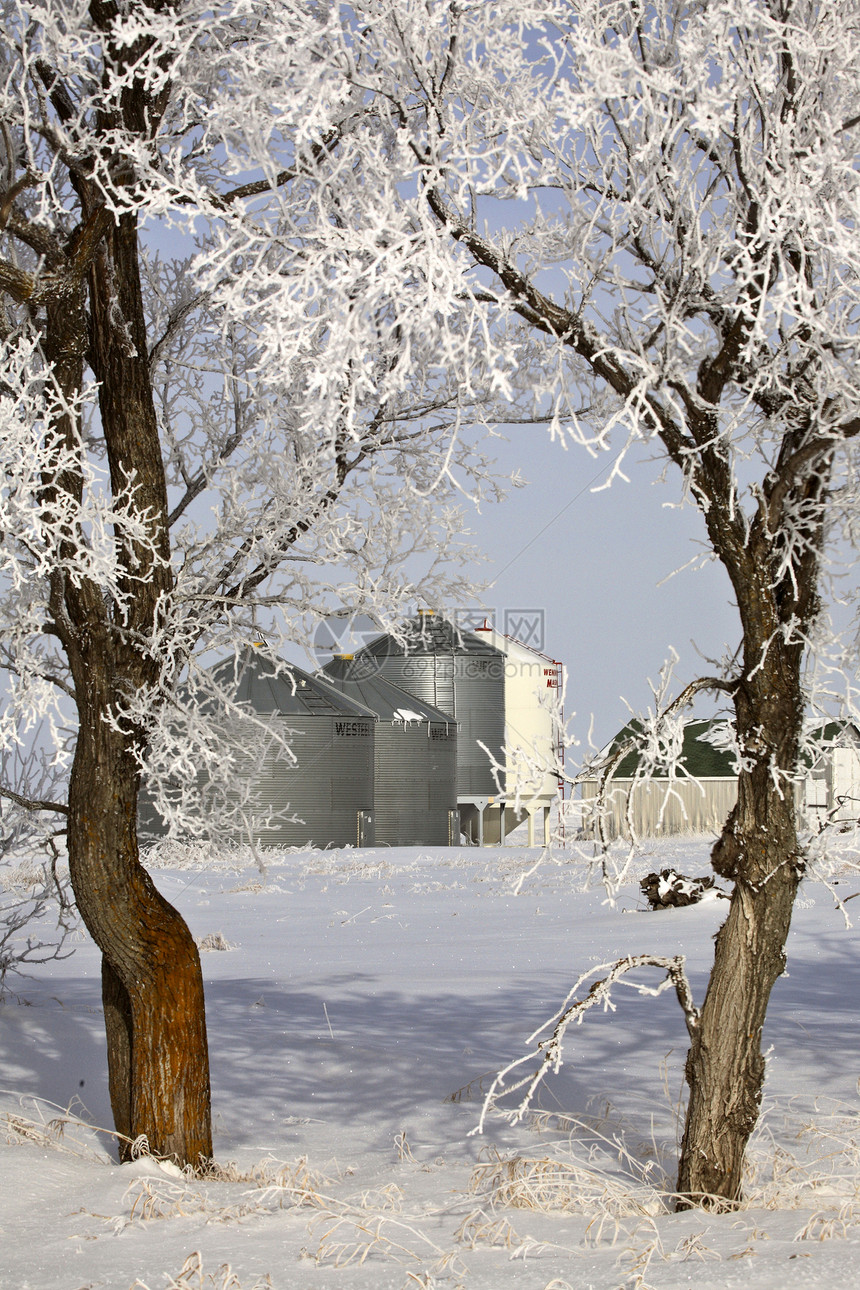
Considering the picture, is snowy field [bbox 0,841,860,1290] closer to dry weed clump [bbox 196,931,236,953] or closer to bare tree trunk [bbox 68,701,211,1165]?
dry weed clump [bbox 196,931,236,953]

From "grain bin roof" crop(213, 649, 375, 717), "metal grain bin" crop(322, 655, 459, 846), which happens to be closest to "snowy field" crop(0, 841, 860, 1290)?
"grain bin roof" crop(213, 649, 375, 717)

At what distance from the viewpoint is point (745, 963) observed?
3.85 m

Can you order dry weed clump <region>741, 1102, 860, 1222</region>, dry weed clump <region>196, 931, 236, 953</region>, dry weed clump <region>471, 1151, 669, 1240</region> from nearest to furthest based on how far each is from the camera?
1. dry weed clump <region>741, 1102, 860, 1222</region>
2. dry weed clump <region>471, 1151, 669, 1240</region>
3. dry weed clump <region>196, 931, 236, 953</region>

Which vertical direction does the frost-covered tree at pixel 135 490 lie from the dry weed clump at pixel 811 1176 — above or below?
above

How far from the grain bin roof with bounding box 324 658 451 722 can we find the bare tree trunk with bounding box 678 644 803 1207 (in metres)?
20.7

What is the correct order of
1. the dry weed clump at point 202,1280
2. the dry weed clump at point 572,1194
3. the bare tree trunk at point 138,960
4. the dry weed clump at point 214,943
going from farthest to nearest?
1. the dry weed clump at point 214,943
2. the bare tree trunk at point 138,960
3. the dry weed clump at point 572,1194
4. the dry weed clump at point 202,1280

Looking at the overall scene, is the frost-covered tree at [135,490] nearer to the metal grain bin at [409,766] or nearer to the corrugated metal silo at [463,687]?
the metal grain bin at [409,766]

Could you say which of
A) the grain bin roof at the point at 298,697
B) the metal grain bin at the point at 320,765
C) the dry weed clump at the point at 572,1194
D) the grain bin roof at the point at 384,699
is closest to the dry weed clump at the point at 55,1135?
the dry weed clump at the point at 572,1194

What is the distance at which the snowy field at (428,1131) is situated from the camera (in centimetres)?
332

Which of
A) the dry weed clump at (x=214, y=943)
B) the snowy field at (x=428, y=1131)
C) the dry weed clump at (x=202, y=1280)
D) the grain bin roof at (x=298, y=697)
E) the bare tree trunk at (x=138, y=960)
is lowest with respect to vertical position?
the dry weed clump at (x=214, y=943)

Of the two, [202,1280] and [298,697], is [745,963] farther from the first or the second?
[298,697]

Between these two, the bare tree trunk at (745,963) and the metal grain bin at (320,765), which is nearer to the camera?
the bare tree trunk at (745,963)

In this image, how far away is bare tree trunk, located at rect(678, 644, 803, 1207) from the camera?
385 cm

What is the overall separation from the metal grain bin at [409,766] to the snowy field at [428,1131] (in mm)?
12276
